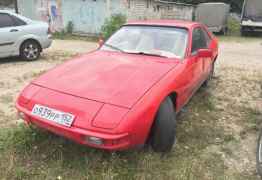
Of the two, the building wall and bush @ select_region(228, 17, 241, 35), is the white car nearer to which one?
the building wall

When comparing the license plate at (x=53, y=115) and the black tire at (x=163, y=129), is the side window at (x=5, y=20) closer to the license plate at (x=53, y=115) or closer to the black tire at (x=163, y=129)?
the license plate at (x=53, y=115)

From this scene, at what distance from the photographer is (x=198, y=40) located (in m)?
4.68

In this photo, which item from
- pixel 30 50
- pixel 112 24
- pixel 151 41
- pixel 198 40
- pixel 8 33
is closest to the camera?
pixel 151 41

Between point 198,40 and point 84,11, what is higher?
point 84,11

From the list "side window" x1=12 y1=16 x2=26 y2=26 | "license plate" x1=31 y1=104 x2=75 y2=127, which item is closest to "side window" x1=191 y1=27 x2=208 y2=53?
"license plate" x1=31 y1=104 x2=75 y2=127

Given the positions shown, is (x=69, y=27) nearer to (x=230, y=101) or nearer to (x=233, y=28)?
(x=233, y=28)

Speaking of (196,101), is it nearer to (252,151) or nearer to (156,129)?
(252,151)

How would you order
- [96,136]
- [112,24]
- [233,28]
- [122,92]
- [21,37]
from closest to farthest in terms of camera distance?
[96,136]
[122,92]
[21,37]
[112,24]
[233,28]

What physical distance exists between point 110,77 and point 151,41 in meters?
1.21

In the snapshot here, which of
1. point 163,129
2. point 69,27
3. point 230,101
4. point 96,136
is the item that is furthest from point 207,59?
point 69,27

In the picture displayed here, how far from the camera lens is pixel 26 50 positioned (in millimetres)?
7902

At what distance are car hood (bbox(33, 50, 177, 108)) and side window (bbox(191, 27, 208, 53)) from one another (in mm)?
801

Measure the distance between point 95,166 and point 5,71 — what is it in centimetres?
508

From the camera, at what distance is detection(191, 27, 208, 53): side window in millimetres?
4304
